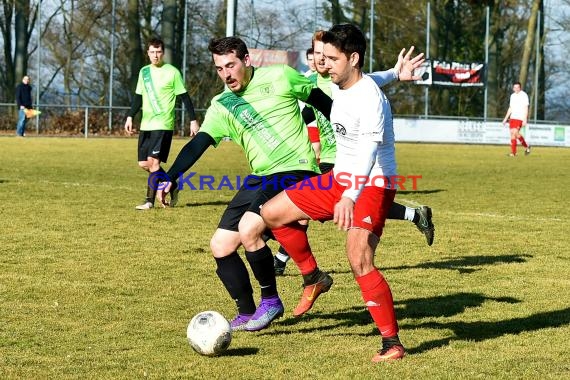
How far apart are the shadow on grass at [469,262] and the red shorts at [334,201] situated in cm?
310

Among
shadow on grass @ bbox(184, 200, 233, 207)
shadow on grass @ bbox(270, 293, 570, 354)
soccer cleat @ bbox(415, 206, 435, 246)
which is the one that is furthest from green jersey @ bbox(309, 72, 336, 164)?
shadow on grass @ bbox(184, 200, 233, 207)

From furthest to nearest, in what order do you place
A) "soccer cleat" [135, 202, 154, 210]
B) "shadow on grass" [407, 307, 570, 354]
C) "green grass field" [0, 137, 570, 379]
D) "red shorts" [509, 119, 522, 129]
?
"red shorts" [509, 119, 522, 129], "soccer cleat" [135, 202, 154, 210], "shadow on grass" [407, 307, 570, 354], "green grass field" [0, 137, 570, 379]

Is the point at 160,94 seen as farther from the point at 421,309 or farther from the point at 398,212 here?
the point at 421,309

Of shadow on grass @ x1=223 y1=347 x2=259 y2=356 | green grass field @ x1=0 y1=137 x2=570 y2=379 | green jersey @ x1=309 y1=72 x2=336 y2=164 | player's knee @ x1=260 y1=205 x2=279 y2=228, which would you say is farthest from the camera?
green jersey @ x1=309 y1=72 x2=336 y2=164

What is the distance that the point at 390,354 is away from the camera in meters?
5.40

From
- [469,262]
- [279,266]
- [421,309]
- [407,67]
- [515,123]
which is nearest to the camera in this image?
[407,67]

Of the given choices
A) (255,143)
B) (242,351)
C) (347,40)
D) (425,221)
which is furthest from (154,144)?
(347,40)

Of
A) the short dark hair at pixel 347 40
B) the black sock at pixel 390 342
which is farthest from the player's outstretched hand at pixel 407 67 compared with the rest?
the black sock at pixel 390 342

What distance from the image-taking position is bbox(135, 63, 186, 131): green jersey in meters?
13.4

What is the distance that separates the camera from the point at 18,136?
35.2 metres

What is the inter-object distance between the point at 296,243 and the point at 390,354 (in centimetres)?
108

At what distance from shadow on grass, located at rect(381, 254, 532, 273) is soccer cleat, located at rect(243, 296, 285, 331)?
2.61 meters

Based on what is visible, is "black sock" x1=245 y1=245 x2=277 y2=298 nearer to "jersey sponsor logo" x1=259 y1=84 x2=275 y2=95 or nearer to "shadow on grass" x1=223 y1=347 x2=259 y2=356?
"shadow on grass" x1=223 y1=347 x2=259 y2=356

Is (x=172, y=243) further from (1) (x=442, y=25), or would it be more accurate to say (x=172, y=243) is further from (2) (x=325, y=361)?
(1) (x=442, y=25)
